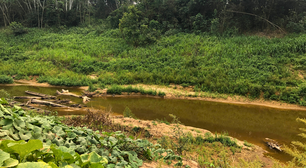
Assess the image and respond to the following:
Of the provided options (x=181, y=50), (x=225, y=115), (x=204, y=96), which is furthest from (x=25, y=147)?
(x=181, y=50)

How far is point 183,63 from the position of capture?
16.6m

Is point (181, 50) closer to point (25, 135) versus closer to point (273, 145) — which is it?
point (273, 145)

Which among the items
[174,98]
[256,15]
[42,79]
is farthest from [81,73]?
[256,15]

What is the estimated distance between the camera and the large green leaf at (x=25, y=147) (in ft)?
4.41

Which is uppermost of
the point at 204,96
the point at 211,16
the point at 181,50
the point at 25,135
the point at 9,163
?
the point at 211,16

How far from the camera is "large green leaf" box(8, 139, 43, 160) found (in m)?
1.34

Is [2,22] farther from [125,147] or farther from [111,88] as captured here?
[125,147]

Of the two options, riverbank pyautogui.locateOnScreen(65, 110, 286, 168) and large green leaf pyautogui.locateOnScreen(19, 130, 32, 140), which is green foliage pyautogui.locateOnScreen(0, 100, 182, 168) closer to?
large green leaf pyautogui.locateOnScreen(19, 130, 32, 140)

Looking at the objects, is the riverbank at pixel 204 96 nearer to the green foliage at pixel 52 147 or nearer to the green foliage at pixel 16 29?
the green foliage at pixel 52 147

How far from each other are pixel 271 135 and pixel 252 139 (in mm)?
1129

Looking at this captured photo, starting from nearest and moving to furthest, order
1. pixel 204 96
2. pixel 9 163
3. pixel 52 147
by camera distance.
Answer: pixel 9 163 < pixel 52 147 < pixel 204 96

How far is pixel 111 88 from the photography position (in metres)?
13.3

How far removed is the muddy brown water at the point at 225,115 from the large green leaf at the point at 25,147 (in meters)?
6.83

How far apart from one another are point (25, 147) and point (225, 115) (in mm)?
9883
